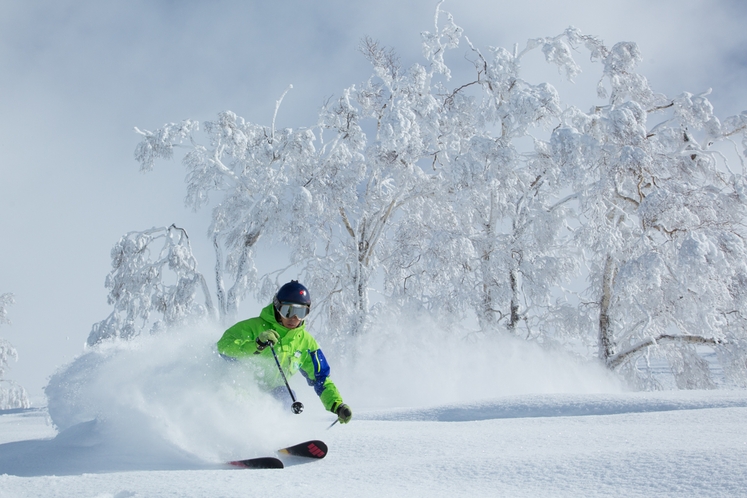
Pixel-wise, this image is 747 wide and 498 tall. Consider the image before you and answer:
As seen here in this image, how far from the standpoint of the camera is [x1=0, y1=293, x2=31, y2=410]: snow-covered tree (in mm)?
22977

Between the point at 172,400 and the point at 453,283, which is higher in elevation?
the point at 453,283

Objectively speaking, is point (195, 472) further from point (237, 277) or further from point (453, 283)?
point (237, 277)

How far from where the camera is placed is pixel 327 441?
441cm

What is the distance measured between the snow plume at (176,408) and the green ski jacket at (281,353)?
6.7 inches

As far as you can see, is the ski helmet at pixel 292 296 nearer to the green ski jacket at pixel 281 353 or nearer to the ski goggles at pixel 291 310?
the ski goggles at pixel 291 310

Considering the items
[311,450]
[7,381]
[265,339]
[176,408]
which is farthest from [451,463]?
[7,381]

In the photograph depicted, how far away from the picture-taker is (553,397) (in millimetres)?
6828

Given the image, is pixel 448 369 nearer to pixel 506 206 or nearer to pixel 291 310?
pixel 506 206

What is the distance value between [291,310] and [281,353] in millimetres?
433

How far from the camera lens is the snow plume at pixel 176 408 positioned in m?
4.18

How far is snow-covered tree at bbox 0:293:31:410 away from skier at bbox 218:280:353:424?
23.6 meters

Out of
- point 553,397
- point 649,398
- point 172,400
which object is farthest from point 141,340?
point 649,398

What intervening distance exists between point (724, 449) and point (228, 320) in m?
14.8

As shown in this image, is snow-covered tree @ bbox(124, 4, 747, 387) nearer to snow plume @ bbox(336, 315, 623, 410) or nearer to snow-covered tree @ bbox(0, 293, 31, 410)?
snow plume @ bbox(336, 315, 623, 410)
